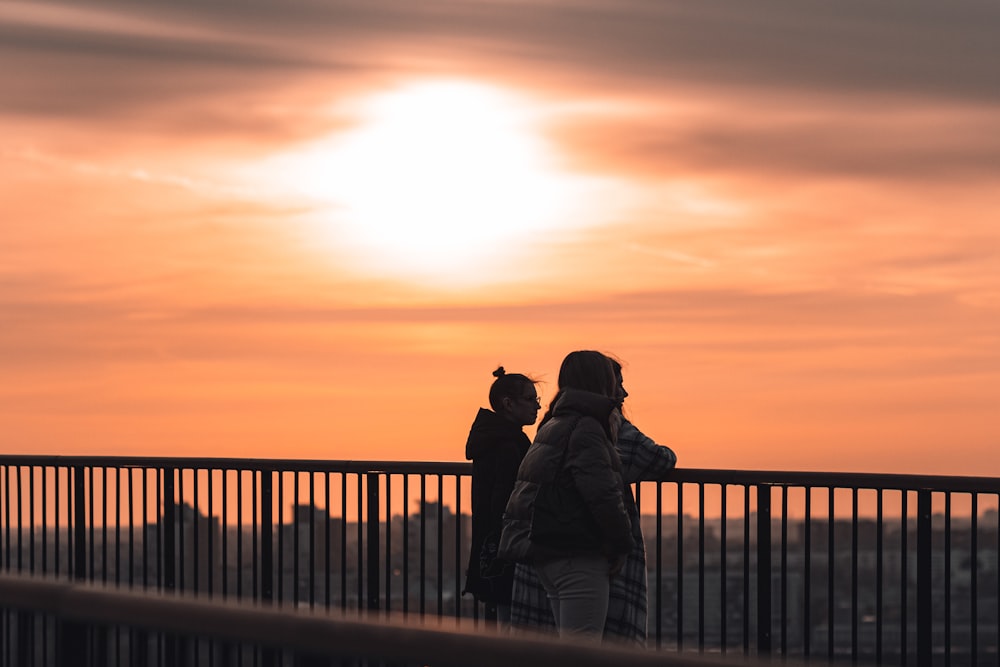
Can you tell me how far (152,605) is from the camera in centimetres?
342

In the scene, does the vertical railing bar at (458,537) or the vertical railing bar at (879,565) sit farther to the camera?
the vertical railing bar at (458,537)

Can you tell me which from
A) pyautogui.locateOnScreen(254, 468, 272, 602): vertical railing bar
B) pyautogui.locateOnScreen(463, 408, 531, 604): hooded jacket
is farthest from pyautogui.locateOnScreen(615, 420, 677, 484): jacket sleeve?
pyautogui.locateOnScreen(254, 468, 272, 602): vertical railing bar

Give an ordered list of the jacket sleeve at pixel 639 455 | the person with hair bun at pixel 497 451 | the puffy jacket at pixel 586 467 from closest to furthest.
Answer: the puffy jacket at pixel 586 467 < the jacket sleeve at pixel 639 455 < the person with hair bun at pixel 497 451

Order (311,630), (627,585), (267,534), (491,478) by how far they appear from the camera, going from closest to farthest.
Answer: (311,630) < (627,585) < (491,478) < (267,534)

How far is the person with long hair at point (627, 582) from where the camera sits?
25.9 ft

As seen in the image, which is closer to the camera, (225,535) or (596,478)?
(596,478)

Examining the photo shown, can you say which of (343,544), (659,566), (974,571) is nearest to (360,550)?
(343,544)

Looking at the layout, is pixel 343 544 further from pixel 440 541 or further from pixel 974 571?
pixel 974 571

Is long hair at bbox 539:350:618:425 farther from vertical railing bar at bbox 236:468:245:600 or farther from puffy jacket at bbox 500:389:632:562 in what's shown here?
vertical railing bar at bbox 236:468:245:600

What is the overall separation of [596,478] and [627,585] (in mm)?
838

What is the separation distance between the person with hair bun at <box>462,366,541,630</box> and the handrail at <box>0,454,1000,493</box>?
105cm

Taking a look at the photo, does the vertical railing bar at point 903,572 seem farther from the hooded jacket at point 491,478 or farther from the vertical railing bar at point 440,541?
the vertical railing bar at point 440,541

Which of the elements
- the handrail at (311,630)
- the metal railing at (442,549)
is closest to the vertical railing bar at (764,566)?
the metal railing at (442,549)

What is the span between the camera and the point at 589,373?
24.2ft
